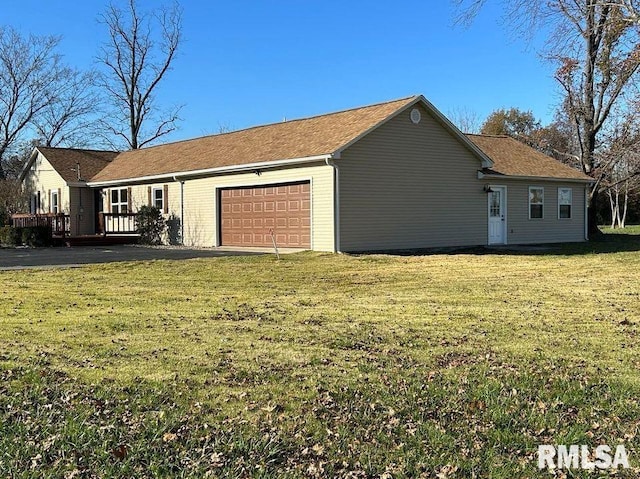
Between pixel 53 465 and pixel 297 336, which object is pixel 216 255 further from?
pixel 53 465

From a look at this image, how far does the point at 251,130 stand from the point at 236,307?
55.4 feet

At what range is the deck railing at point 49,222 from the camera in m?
24.4

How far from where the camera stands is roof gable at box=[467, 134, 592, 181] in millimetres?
23189

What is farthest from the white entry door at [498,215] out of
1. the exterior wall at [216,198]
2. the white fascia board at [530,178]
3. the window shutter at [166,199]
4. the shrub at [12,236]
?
the shrub at [12,236]

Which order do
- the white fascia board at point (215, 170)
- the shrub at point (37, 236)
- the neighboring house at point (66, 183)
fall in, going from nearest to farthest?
the white fascia board at point (215, 170)
the shrub at point (37, 236)
the neighboring house at point (66, 183)

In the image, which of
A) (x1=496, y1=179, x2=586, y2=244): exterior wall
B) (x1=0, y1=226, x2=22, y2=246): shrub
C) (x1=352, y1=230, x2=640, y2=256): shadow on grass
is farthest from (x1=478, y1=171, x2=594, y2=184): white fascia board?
(x1=0, y1=226, x2=22, y2=246): shrub

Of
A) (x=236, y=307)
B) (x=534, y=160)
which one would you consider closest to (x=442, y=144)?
(x=534, y=160)

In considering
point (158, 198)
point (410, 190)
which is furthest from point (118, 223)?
point (410, 190)

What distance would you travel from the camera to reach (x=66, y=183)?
28.1 metres

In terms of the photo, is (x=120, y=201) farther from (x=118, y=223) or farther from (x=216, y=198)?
(x=216, y=198)

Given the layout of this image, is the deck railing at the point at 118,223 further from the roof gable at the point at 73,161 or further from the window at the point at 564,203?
the window at the point at 564,203

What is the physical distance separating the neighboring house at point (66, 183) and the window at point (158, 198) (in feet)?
17.2

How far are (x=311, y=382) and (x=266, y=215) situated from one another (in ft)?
50.2

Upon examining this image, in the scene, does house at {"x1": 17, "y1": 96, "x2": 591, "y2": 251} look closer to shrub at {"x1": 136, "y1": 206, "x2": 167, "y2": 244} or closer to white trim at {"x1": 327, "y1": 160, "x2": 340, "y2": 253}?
white trim at {"x1": 327, "y1": 160, "x2": 340, "y2": 253}
